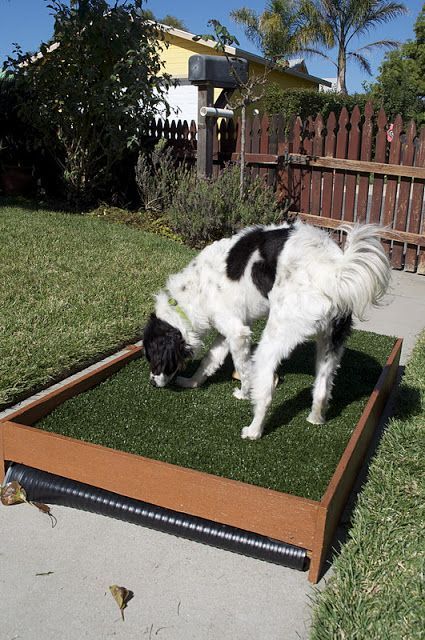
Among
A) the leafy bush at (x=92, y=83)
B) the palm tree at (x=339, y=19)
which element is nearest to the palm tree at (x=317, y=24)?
the palm tree at (x=339, y=19)

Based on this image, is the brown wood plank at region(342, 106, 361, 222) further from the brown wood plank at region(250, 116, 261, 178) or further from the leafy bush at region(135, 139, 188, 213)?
the leafy bush at region(135, 139, 188, 213)

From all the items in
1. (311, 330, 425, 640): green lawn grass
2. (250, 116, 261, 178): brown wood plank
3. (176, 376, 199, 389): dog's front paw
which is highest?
(250, 116, 261, 178): brown wood plank

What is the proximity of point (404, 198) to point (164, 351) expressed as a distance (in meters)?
5.98

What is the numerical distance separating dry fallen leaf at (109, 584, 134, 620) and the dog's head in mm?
1814

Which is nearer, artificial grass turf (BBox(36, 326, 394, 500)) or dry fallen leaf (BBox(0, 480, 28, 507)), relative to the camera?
dry fallen leaf (BBox(0, 480, 28, 507))

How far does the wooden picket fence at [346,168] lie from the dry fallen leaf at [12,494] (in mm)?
6650

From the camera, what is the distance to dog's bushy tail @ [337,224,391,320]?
11.5 feet

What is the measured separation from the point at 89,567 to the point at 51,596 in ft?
0.79

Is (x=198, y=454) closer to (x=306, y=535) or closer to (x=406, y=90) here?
(x=306, y=535)

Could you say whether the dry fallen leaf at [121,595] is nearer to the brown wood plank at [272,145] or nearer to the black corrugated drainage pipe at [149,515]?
the black corrugated drainage pipe at [149,515]

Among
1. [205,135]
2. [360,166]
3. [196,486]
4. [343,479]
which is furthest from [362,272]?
[205,135]

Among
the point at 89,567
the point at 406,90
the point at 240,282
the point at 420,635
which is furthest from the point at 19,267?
the point at 406,90

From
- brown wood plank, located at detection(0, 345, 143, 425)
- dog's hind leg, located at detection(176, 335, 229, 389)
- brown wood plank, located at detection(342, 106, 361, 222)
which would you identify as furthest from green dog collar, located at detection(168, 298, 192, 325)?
brown wood plank, located at detection(342, 106, 361, 222)

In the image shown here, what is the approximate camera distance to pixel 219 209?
368 inches
